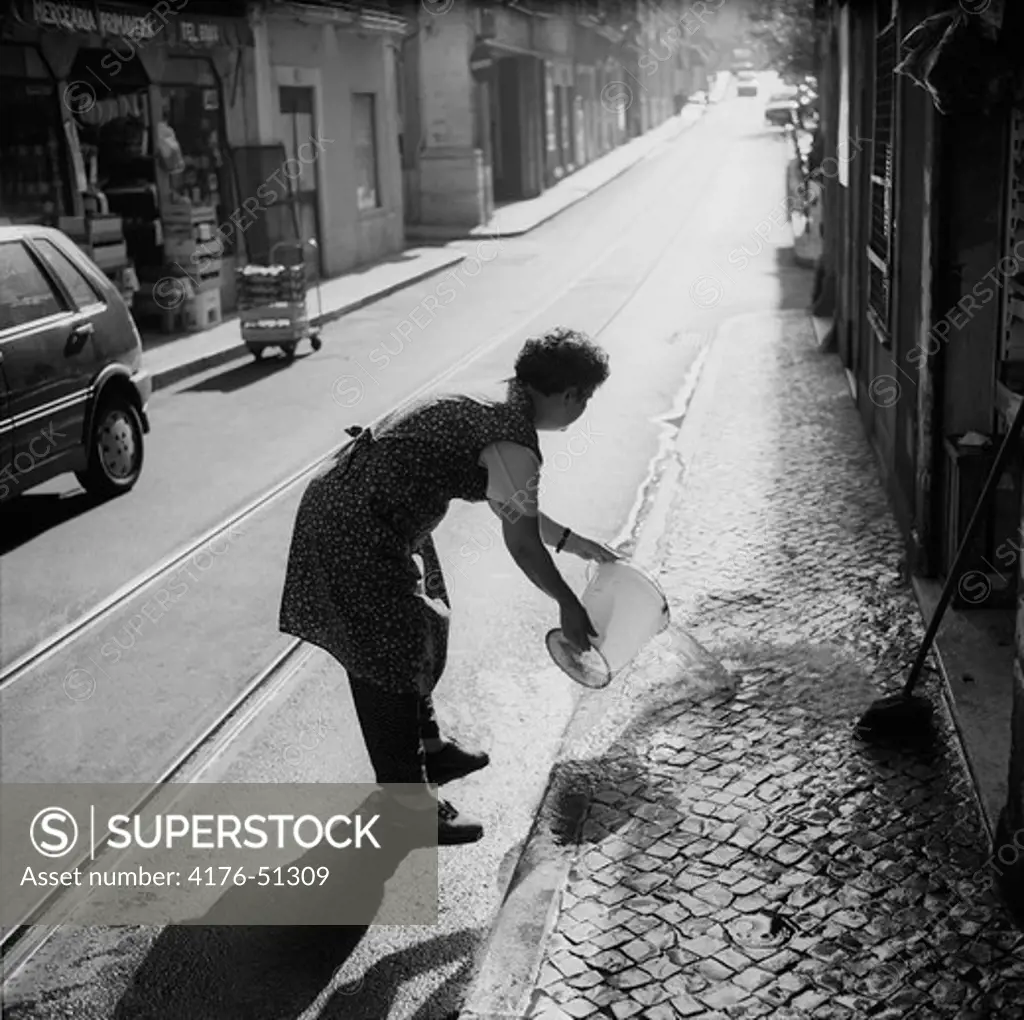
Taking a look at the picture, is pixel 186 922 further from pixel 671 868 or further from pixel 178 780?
pixel 671 868

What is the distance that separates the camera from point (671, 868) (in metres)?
4.72

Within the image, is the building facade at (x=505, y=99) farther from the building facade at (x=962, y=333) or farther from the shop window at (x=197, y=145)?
the building facade at (x=962, y=333)

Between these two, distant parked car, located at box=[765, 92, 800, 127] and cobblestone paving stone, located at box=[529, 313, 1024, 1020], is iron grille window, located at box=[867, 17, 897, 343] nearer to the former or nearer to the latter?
cobblestone paving stone, located at box=[529, 313, 1024, 1020]

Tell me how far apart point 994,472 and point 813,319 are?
41.9ft

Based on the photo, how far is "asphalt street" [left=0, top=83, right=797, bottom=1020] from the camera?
4355 millimetres

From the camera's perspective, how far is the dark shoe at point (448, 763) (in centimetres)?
534

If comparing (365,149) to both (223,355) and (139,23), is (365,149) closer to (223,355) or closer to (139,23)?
(139,23)

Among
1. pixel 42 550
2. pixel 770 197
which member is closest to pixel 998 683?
pixel 42 550

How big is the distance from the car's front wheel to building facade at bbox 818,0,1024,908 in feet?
16.9

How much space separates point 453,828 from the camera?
16.5 ft

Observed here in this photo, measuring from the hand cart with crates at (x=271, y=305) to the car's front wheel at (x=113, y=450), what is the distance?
19.1ft

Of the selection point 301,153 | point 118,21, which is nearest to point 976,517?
point 118,21

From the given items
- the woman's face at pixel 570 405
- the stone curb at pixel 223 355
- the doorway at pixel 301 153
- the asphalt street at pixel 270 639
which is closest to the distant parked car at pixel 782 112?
the stone curb at pixel 223 355

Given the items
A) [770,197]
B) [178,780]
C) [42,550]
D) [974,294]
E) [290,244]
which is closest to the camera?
[178,780]
